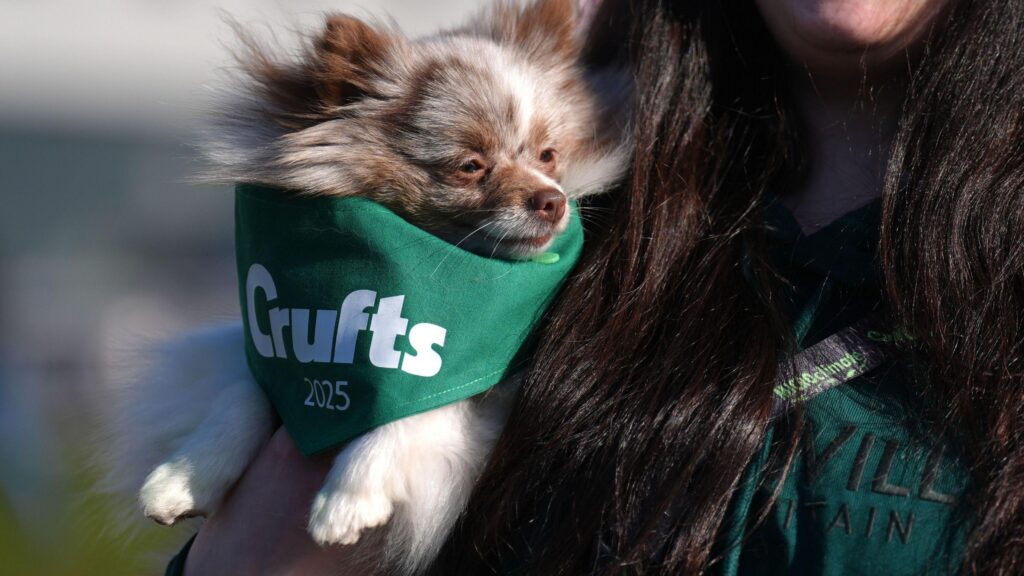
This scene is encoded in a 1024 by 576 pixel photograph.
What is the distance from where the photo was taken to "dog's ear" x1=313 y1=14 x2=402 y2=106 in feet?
6.75

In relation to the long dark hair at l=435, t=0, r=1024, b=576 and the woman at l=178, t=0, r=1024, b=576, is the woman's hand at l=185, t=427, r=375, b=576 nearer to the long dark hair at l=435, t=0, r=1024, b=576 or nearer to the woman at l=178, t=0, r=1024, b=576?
the woman at l=178, t=0, r=1024, b=576

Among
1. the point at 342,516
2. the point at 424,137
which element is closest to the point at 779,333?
the point at 342,516

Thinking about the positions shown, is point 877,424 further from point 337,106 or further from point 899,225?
point 337,106

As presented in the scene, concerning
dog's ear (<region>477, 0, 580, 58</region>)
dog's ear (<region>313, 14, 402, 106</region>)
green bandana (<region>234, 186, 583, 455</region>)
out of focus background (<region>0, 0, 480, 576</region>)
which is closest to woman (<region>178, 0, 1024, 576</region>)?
green bandana (<region>234, 186, 583, 455</region>)

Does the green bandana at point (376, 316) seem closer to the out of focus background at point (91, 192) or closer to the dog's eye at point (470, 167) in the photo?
the dog's eye at point (470, 167)

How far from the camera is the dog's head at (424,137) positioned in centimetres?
202

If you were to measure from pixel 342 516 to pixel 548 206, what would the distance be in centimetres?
67

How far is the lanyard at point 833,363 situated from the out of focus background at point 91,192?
5.28 m

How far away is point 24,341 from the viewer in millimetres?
7336

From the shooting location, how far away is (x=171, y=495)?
6.10 ft

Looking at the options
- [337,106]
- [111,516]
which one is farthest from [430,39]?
[111,516]

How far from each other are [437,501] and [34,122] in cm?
825

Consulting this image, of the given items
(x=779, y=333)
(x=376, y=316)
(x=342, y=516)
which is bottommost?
(x=342, y=516)

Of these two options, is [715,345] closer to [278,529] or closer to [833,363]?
[833,363]
